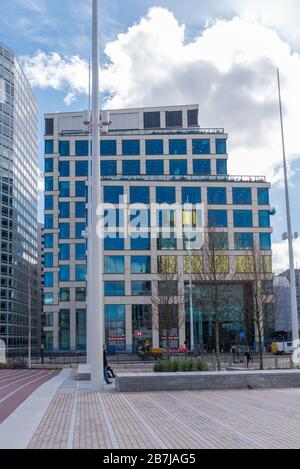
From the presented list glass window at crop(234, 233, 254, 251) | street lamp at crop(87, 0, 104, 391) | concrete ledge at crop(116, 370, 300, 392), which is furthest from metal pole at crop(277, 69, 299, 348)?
glass window at crop(234, 233, 254, 251)

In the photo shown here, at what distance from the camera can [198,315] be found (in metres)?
71.9

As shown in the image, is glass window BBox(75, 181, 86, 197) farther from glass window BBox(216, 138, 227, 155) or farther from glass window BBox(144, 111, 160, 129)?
glass window BBox(216, 138, 227, 155)

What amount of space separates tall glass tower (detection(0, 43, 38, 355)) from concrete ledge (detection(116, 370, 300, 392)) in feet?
230

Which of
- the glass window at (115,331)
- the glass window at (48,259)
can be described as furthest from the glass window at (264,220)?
the glass window at (48,259)

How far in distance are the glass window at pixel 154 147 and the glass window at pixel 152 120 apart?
614cm

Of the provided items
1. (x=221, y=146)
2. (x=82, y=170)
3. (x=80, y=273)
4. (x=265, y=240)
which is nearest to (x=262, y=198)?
(x=265, y=240)

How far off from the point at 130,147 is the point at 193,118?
38.4ft

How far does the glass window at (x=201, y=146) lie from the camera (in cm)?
7944

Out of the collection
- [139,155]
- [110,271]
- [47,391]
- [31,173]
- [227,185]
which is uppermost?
[31,173]

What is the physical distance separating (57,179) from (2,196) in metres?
16.4

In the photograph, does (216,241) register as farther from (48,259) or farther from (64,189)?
(64,189)

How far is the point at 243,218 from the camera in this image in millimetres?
73812
